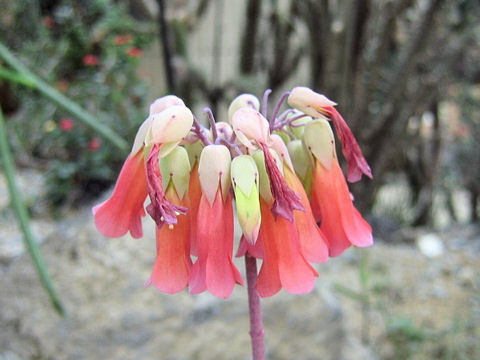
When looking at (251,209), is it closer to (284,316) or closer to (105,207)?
(105,207)

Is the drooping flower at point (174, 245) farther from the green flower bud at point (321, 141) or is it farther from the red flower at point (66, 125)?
the red flower at point (66, 125)

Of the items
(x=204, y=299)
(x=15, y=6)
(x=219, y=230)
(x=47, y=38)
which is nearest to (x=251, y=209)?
(x=219, y=230)

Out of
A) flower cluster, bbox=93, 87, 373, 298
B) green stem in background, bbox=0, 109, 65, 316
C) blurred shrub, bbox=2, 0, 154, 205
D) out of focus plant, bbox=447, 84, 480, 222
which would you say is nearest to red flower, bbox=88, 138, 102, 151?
blurred shrub, bbox=2, 0, 154, 205

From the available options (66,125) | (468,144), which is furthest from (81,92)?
(468,144)

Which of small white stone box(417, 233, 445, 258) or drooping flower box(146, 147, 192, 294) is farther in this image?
small white stone box(417, 233, 445, 258)

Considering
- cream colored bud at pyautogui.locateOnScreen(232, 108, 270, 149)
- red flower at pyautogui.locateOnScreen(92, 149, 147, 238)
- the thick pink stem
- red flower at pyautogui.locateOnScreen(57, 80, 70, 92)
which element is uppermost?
cream colored bud at pyautogui.locateOnScreen(232, 108, 270, 149)

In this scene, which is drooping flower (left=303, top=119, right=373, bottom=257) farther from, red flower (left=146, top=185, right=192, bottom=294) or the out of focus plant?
the out of focus plant

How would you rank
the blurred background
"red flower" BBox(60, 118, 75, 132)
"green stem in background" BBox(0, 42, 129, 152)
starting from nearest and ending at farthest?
"green stem in background" BBox(0, 42, 129, 152) < the blurred background < "red flower" BBox(60, 118, 75, 132)

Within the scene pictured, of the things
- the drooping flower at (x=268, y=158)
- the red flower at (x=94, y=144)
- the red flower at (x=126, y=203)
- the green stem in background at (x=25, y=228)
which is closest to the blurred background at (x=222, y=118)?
the red flower at (x=94, y=144)
